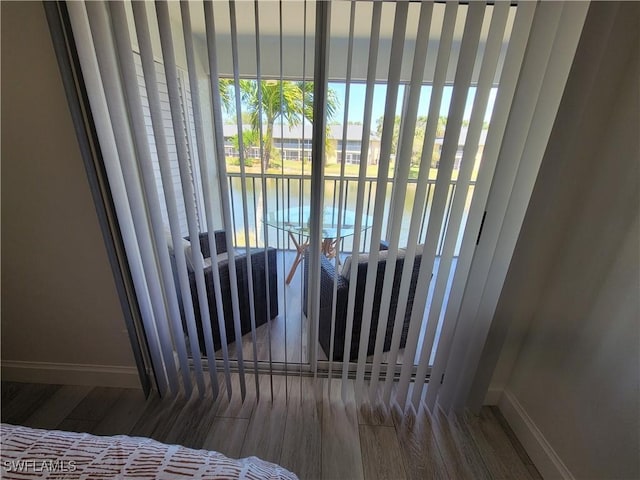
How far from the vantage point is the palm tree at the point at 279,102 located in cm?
99

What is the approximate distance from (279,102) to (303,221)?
1.68 feet

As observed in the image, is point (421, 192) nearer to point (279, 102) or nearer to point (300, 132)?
point (300, 132)

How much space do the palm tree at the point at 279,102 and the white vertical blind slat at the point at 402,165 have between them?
11.6 inches

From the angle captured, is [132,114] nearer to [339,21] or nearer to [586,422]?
[339,21]

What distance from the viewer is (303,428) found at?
52.7 inches

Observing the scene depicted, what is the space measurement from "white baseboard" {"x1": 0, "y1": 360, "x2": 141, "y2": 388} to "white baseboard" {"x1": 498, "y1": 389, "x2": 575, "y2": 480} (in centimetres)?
215

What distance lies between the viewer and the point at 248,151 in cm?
104

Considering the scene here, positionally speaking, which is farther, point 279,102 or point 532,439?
point 532,439

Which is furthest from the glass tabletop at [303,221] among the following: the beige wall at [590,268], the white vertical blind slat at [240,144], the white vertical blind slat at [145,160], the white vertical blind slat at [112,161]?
the beige wall at [590,268]

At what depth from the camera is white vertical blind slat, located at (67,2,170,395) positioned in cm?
89

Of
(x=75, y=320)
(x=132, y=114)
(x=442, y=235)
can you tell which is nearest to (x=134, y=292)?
(x=75, y=320)

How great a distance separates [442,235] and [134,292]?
153 centimetres

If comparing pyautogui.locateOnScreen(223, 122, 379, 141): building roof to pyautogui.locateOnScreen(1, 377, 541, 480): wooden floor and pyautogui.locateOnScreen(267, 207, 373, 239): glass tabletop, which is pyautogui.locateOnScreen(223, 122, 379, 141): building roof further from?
pyautogui.locateOnScreen(1, 377, 541, 480): wooden floor

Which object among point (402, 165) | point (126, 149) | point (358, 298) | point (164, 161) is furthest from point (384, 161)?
point (126, 149)
